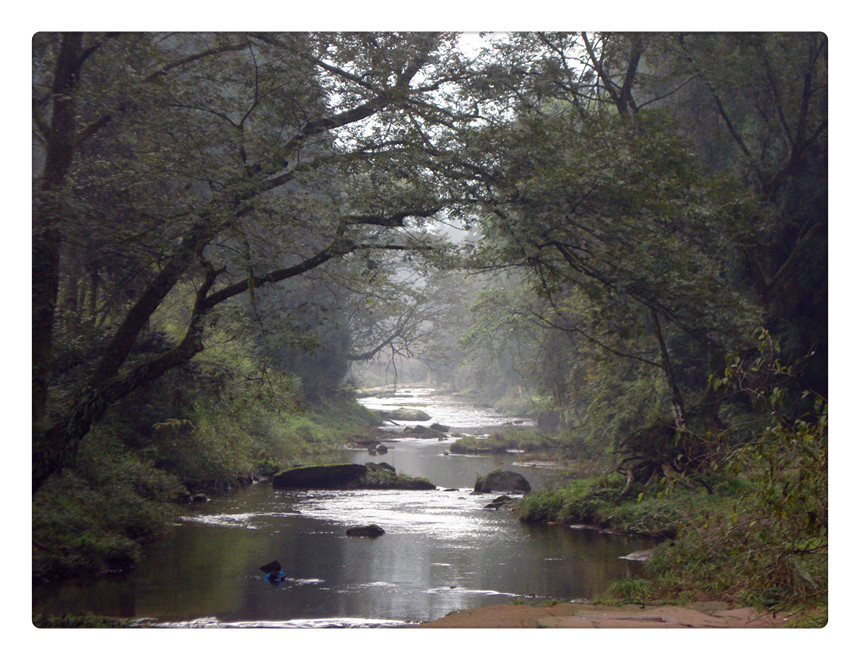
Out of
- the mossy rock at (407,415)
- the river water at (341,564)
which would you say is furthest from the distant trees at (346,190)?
the mossy rock at (407,415)

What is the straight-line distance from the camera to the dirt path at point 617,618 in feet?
13.4

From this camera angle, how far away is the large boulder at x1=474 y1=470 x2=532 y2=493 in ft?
37.6

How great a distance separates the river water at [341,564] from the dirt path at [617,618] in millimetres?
623

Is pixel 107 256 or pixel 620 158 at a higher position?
pixel 620 158

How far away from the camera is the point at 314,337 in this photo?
20.3 ft

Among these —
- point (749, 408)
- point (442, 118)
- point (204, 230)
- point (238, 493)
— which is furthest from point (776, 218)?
point (238, 493)

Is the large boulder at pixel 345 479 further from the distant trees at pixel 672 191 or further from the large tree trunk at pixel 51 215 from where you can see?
the large tree trunk at pixel 51 215

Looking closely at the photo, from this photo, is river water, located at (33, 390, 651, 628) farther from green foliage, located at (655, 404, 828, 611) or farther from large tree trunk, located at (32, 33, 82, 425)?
green foliage, located at (655, 404, 828, 611)

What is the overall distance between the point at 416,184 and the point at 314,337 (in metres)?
1.59

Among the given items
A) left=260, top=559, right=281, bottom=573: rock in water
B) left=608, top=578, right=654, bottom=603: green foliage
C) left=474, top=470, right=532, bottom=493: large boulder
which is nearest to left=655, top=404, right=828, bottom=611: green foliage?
left=608, top=578, right=654, bottom=603: green foliage

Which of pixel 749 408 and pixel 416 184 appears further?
pixel 749 408

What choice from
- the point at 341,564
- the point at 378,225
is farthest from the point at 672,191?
the point at 341,564

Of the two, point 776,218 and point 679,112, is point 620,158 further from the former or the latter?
point 679,112

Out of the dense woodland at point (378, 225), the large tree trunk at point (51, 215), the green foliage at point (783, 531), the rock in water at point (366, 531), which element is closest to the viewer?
the green foliage at point (783, 531)
